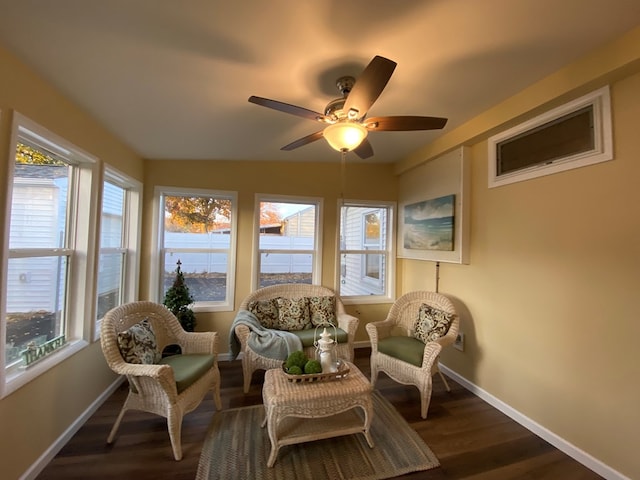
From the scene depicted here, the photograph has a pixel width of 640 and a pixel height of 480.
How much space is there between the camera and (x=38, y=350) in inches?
72.6

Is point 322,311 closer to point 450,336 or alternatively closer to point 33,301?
point 450,336

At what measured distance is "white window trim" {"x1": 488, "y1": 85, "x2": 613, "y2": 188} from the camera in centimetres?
177

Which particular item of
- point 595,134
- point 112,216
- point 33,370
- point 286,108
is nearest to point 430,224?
point 595,134

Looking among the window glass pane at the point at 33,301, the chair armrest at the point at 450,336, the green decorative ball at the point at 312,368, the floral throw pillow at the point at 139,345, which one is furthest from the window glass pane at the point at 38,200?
the chair armrest at the point at 450,336

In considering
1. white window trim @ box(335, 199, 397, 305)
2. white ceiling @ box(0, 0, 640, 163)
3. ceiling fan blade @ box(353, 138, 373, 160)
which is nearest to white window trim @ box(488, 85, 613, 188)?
white ceiling @ box(0, 0, 640, 163)

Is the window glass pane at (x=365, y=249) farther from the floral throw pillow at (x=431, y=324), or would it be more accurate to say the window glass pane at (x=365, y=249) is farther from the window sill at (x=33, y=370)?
the window sill at (x=33, y=370)

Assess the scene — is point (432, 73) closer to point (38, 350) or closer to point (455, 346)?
point (455, 346)

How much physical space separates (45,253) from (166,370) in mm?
1184

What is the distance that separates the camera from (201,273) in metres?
3.48

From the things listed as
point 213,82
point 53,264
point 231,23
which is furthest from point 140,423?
point 231,23

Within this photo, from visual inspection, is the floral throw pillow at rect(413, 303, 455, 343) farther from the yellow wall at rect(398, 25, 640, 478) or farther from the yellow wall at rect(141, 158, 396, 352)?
the yellow wall at rect(141, 158, 396, 352)

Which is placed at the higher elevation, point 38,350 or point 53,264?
point 53,264

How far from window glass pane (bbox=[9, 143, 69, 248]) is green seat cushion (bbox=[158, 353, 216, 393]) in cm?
124

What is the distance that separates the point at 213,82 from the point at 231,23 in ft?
1.78
